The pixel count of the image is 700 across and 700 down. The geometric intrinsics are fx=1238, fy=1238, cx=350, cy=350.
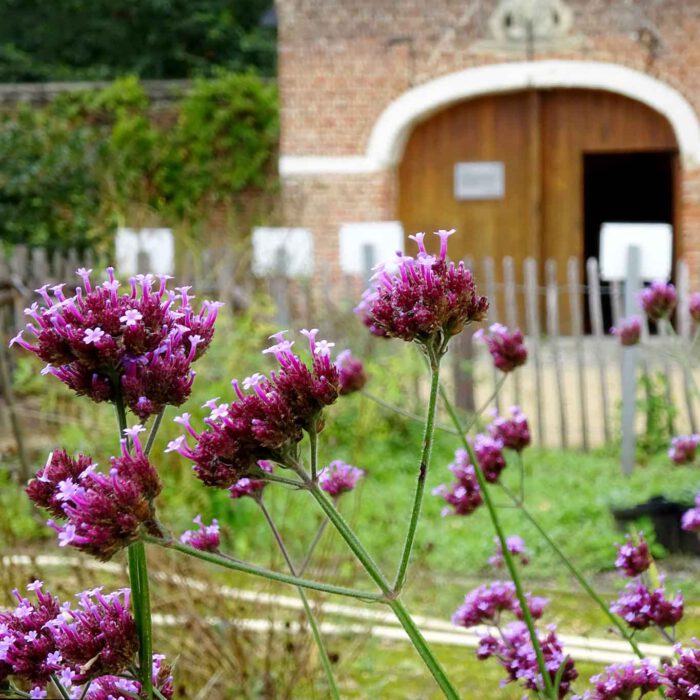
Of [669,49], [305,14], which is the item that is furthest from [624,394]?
[305,14]

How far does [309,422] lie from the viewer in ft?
4.72

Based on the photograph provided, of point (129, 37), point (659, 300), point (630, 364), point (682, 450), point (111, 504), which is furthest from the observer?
point (129, 37)

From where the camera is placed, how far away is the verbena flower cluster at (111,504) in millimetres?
1263

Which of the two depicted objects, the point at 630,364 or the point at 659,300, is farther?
the point at 630,364

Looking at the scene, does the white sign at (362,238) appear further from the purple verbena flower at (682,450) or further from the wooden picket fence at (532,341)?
the purple verbena flower at (682,450)

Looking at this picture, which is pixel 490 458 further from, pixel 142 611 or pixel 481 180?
pixel 481 180

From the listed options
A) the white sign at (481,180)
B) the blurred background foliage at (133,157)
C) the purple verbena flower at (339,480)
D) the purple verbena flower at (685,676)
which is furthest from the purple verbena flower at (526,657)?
the blurred background foliage at (133,157)

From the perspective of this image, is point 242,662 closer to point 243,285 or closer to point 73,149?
point 243,285

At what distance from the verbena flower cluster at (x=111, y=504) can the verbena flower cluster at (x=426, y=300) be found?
13.8 inches

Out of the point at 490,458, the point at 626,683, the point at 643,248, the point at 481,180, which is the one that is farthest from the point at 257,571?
the point at 481,180

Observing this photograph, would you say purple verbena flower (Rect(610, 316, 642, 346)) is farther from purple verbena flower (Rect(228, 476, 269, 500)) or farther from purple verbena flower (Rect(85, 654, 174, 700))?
purple verbena flower (Rect(85, 654, 174, 700))

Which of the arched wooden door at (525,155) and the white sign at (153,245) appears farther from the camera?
the arched wooden door at (525,155)

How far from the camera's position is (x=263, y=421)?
1387 mm

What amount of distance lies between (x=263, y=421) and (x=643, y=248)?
10695 mm
